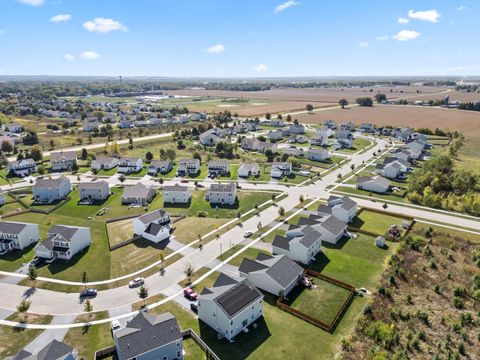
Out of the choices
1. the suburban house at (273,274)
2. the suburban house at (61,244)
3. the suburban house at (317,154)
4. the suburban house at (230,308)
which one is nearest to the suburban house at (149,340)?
the suburban house at (230,308)

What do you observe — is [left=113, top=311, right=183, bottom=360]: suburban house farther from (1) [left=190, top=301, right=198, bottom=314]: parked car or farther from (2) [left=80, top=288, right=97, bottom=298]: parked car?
(2) [left=80, top=288, right=97, bottom=298]: parked car

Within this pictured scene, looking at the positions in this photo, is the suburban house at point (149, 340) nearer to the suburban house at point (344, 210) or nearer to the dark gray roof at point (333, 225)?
the dark gray roof at point (333, 225)

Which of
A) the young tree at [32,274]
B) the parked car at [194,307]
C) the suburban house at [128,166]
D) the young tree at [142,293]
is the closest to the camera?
the parked car at [194,307]

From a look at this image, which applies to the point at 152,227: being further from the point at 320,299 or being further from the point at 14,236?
the point at 320,299

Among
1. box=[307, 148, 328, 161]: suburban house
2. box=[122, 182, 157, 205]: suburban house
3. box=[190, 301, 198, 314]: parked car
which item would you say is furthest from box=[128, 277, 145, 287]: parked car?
box=[307, 148, 328, 161]: suburban house

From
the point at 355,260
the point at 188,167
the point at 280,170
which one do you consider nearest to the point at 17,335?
the point at 355,260
